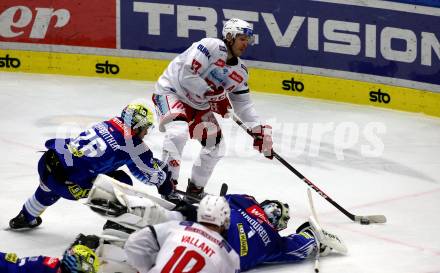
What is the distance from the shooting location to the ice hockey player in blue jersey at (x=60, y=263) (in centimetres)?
499

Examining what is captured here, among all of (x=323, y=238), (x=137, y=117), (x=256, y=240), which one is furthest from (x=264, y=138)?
(x=256, y=240)

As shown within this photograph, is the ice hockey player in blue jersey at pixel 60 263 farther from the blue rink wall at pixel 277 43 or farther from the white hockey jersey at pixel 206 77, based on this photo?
the blue rink wall at pixel 277 43

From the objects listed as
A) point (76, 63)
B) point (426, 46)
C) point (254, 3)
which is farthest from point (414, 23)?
point (76, 63)

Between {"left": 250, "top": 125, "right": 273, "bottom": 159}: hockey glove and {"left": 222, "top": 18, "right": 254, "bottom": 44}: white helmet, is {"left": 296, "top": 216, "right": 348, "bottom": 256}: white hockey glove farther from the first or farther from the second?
{"left": 222, "top": 18, "right": 254, "bottom": 44}: white helmet

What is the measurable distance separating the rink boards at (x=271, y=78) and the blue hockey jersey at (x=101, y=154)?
473 centimetres

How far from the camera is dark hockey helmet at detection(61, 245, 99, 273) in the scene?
498 cm

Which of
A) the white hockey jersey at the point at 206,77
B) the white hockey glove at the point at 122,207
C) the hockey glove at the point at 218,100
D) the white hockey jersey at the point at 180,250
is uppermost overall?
the white hockey jersey at the point at 206,77

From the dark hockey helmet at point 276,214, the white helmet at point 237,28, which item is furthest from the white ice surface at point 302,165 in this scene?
Result: the white helmet at point 237,28

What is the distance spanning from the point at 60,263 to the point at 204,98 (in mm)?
2435

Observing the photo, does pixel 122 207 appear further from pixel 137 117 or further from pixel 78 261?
pixel 137 117

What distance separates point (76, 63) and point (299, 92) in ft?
8.15

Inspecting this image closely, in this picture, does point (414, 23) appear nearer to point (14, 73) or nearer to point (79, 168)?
point (14, 73)

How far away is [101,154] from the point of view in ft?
20.0

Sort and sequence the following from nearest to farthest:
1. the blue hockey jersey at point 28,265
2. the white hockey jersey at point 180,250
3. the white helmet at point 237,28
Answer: the white hockey jersey at point 180,250, the blue hockey jersey at point 28,265, the white helmet at point 237,28
